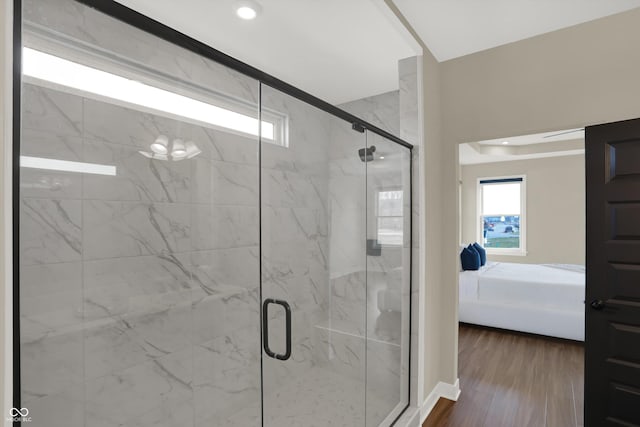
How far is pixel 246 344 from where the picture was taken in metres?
1.98

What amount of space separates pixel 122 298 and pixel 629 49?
339 cm

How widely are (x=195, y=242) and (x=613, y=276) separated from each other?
2.62 meters

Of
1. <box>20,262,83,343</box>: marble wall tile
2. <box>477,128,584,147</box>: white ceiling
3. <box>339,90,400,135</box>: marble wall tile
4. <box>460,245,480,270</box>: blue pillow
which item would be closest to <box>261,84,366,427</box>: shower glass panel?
<box>20,262,83,343</box>: marble wall tile

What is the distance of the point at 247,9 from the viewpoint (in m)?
1.96

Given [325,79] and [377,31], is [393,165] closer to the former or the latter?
[377,31]

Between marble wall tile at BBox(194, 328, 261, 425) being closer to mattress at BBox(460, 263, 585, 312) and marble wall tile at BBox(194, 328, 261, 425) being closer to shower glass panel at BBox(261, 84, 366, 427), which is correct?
shower glass panel at BBox(261, 84, 366, 427)

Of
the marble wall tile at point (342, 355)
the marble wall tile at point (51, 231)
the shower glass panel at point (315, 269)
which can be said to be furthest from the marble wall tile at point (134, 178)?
the marble wall tile at point (342, 355)

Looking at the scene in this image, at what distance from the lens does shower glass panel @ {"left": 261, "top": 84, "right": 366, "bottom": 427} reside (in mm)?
1769

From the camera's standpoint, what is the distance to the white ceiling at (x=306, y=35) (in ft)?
6.40

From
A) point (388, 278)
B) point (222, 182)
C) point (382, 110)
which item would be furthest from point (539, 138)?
point (222, 182)

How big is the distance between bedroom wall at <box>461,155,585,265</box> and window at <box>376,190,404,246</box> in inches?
199

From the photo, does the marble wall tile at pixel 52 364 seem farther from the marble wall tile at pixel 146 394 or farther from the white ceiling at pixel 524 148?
the white ceiling at pixel 524 148

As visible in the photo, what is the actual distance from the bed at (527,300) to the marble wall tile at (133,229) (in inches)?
147

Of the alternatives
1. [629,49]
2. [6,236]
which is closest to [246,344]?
[6,236]
